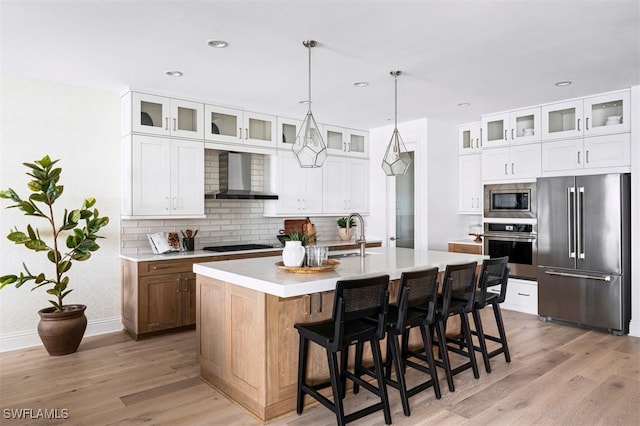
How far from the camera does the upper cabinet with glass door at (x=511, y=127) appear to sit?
534 cm

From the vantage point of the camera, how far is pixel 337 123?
6.42 meters

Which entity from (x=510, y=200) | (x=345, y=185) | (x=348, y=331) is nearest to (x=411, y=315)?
(x=348, y=331)

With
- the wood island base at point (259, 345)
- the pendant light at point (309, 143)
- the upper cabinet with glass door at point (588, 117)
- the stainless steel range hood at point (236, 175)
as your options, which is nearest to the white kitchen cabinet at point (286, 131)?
the stainless steel range hood at point (236, 175)

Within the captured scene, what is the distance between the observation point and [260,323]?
2.69 meters

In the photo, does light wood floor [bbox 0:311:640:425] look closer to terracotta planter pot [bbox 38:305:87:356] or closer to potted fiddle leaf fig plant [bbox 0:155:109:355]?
terracotta planter pot [bbox 38:305:87:356]

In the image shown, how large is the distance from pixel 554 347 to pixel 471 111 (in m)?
3.00

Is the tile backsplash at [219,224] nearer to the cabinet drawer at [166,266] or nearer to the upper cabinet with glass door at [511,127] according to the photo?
the cabinet drawer at [166,266]

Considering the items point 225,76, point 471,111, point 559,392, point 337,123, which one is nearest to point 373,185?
point 337,123

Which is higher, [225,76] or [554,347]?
[225,76]

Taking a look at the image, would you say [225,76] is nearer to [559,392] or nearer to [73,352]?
[73,352]

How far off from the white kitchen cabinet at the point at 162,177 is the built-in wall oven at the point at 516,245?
12.1 feet

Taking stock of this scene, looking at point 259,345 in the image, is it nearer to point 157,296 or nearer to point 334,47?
point 157,296

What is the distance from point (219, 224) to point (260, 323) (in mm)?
3134

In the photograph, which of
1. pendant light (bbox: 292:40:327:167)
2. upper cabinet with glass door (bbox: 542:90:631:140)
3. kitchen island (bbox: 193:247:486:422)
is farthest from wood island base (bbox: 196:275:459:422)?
upper cabinet with glass door (bbox: 542:90:631:140)
